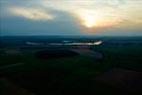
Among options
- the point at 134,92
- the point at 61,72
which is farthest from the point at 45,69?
the point at 134,92

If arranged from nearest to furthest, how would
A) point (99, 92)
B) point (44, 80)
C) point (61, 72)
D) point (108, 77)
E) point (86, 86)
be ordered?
point (99, 92)
point (86, 86)
point (44, 80)
point (108, 77)
point (61, 72)

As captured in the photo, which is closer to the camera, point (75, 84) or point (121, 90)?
point (121, 90)

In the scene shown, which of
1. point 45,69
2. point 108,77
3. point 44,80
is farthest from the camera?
point 45,69

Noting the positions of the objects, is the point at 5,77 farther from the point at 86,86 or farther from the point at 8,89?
the point at 86,86

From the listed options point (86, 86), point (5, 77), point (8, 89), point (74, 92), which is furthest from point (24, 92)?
point (5, 77)

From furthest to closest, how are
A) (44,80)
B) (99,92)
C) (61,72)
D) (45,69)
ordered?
(45,69)
(61,72)
(44,80)
(99,92)

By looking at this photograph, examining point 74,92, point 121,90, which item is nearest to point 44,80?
point 74,92

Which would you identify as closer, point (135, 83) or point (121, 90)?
point (121, 90)

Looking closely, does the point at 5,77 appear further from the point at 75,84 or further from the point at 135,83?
the point at 135,83

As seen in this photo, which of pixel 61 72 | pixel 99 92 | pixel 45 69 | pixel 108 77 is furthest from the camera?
pixel 45 69
